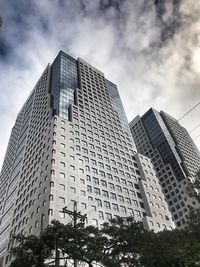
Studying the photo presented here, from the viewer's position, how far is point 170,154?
119 m

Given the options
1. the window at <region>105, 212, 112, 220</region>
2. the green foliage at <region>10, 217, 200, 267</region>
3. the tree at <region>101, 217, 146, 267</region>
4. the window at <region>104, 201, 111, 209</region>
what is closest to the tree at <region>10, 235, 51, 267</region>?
the green foliage at <region>10, 217, 200, 267</region>

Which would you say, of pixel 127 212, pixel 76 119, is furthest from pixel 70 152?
pixel 127 212

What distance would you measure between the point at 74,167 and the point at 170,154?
74518mm

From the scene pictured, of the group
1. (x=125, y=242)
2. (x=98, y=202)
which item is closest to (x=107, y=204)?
(x=98, y=202)

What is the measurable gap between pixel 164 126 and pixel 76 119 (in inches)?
3179

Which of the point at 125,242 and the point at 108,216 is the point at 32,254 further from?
the point at 108,216

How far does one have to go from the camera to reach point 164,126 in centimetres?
13875

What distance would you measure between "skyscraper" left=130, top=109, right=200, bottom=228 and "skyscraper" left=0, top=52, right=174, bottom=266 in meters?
33.0

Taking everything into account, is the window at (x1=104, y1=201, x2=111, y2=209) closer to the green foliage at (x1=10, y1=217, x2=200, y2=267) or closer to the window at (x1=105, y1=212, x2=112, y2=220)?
the window at (x1=105, y1=212, x2=112, y2=220)

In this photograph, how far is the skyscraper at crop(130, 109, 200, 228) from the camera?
100375mm

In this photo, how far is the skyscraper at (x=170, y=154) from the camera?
100375 millimetres

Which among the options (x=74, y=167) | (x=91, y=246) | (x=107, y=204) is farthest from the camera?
(x=74, y=167)

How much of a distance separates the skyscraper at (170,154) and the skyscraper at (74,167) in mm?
33024

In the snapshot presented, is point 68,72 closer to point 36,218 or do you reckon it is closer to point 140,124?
point 36,218
